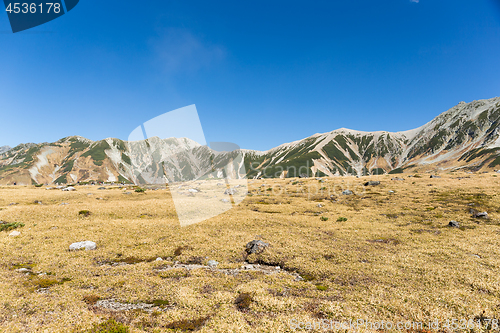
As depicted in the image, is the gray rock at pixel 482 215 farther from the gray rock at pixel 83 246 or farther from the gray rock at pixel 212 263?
the gray rock at pixel 83 246

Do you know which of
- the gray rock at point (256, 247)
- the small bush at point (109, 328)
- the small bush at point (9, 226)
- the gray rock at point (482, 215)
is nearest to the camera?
the small bush at point (109, 328)

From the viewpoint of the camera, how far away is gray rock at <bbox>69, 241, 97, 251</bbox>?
2033cm

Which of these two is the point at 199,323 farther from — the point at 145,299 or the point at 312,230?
the point at 312,230

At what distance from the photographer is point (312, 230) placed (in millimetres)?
27594

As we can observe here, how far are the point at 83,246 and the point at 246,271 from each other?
17311 millimetres

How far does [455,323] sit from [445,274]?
20.0 ft

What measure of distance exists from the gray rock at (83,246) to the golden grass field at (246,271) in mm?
945

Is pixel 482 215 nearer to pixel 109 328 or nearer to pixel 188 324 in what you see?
pixel 188 324

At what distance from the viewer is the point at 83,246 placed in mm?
20703

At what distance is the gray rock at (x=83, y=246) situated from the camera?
2033cm

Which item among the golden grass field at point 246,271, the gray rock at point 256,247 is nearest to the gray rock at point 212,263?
the golden grass field at point 246,271

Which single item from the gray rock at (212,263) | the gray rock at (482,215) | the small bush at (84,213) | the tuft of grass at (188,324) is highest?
the small bush at (84,213)

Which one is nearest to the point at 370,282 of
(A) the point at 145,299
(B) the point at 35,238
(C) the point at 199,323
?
(C) the point at 199,323

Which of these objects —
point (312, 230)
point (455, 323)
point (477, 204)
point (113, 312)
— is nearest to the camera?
point (455, 323)
